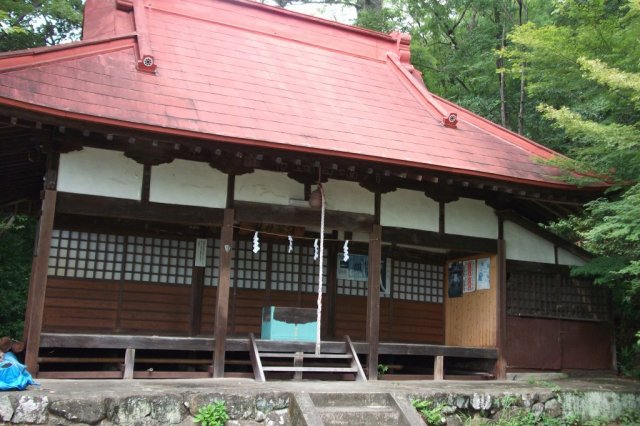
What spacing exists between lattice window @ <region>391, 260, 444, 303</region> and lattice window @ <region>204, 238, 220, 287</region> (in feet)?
11.6

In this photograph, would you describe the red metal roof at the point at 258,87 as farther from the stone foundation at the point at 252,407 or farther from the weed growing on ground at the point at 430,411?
the weed growing on ground at the point at 430,411

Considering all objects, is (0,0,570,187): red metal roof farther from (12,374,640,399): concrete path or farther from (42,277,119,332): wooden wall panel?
(42,277,119,332): wooden wall panel

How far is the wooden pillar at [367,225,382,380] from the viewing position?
9.28m

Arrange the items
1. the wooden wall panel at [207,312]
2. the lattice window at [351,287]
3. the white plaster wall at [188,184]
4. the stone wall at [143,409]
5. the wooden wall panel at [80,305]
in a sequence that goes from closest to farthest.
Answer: the stone wall at [143,409]
the white plaster wall at [188,184]
the wooden wall panel at [80,305]
the wooden wall panel at [207,312]
the lattice window at [351,287]

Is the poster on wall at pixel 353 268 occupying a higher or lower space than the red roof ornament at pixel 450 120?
lower

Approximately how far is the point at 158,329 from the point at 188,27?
585 centimetres

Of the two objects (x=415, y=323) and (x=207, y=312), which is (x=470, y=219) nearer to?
(x=415, y=323)

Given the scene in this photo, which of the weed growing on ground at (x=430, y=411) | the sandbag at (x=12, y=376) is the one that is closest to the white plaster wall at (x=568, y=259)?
the weed growing on ground at (x=430, y=411)

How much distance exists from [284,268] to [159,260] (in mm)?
2291

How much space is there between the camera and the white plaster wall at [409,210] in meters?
9.81

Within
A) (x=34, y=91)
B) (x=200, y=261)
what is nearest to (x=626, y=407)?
(x=200, y=261)

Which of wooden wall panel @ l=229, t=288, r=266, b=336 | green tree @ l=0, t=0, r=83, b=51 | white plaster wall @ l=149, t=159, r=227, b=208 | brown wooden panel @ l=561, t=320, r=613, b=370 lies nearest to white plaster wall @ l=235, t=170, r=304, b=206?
white plaster wall @ l=149, t=159, r=227, b=208

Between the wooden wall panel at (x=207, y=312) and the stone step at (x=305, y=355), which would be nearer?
the stone step at (x=305, y=355)

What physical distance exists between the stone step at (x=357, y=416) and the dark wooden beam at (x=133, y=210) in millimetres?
3257
